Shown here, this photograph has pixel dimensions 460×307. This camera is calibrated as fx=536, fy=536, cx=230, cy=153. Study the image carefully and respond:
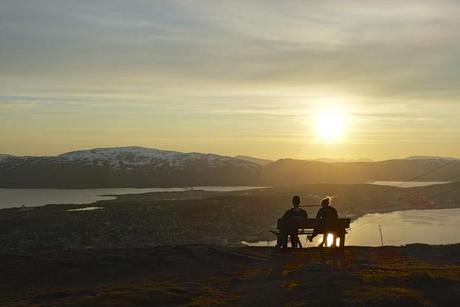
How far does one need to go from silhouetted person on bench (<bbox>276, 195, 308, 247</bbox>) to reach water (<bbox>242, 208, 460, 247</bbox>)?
54.9 m

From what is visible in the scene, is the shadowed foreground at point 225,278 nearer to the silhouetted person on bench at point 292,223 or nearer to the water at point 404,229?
the silhouetted person on bench at point 292,223

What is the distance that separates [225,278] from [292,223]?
256 inches

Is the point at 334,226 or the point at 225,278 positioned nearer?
the point at 225,278

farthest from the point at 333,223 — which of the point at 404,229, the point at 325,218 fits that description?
the point at 404,229

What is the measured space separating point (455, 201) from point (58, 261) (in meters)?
178

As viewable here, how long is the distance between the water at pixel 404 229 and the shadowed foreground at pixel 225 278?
56.6m

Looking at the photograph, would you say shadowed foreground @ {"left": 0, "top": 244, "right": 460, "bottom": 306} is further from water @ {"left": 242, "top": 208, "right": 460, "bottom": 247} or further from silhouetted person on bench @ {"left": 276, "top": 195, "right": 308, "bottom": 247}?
water @ {"left": 242, "top": 208, "right": 460, "bottom": 247}

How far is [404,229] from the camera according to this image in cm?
10988

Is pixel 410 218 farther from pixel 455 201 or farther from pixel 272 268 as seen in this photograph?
pixel 272 268

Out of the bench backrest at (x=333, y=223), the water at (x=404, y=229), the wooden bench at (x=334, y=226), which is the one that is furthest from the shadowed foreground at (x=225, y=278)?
the water at (x=404, y=229)

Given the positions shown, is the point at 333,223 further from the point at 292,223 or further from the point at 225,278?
the point at 225,278

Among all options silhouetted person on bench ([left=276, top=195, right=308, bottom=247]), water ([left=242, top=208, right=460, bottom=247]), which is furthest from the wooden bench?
water ([left=242, top=208, right=460, bottom=247])

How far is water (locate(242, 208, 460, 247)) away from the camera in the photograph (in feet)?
304

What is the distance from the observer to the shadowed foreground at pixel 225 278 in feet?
51.3
